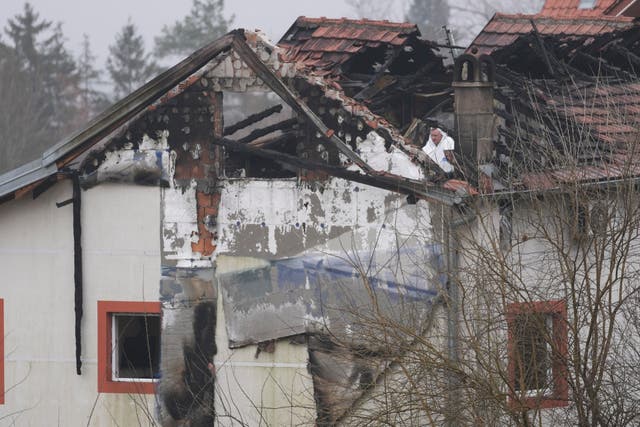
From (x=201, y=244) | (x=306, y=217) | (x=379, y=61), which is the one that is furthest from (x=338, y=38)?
(x=201, y=244)

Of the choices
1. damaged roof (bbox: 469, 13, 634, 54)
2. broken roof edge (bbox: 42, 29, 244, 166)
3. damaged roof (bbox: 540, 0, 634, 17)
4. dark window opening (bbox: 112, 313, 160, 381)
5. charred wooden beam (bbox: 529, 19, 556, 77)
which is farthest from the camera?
damaged roof (bbox: 540, 0, 634, 17)

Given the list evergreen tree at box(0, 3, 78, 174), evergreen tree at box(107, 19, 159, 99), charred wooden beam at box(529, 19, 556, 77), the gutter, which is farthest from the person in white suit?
evergreen tree at box(107, 19, 159, 99)

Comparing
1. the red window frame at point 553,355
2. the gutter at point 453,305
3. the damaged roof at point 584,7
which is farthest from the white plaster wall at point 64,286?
the damaged roof at point 584,7

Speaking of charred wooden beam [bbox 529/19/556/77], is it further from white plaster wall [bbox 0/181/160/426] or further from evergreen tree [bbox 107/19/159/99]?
evergreen tree [bbox 107/19/159/99]

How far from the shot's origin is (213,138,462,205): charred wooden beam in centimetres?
1223

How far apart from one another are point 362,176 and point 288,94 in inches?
47.6

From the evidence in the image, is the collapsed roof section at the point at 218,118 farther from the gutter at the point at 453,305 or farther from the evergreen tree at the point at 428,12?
the evergreen tree at the point at 428,12

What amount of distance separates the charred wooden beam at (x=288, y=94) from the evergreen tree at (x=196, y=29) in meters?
47.6

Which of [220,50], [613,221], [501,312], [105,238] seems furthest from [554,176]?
[105,238]

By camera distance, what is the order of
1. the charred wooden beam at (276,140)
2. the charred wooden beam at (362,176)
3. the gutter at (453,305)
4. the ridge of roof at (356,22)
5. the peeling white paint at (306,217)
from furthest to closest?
the ridge of roof at (356,22)
the charred wooden beam at (276,140)
the peeling white paint at (306,217)
the charred wooden beam at (362,176)
the gutter at (453,305)

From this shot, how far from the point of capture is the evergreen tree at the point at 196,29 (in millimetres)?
59906

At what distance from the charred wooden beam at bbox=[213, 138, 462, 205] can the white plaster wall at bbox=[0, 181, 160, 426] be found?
3.58 feet

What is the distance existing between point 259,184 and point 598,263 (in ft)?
14.2

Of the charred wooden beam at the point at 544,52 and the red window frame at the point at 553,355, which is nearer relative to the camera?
the red window frame at the point at 553,355
